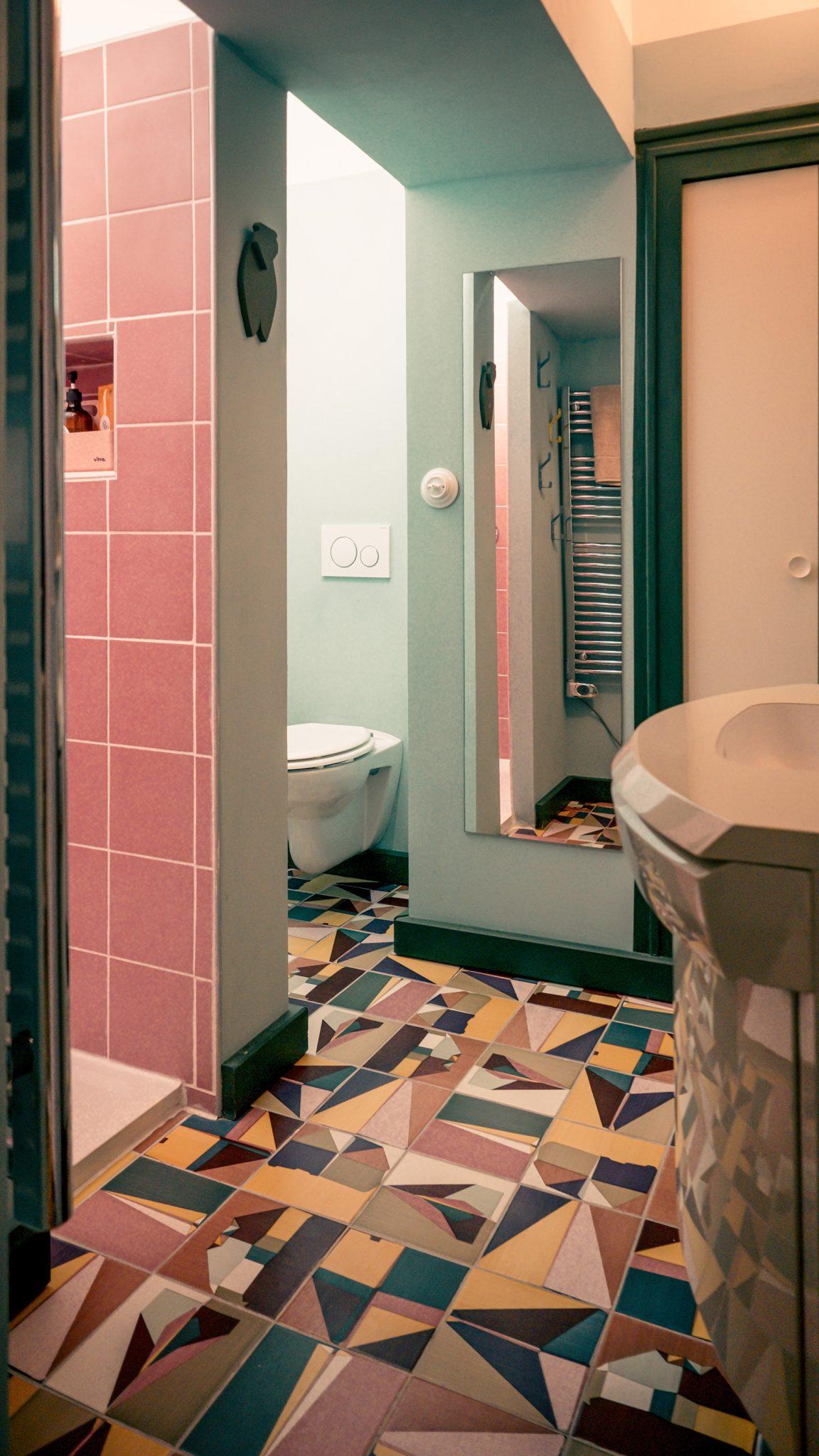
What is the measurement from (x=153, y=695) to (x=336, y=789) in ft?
3.48

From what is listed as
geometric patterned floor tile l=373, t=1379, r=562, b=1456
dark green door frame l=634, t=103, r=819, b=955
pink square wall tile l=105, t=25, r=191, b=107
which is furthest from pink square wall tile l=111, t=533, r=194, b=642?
geometric patterned floor tile l=373, t=1379, r=562, b=1456

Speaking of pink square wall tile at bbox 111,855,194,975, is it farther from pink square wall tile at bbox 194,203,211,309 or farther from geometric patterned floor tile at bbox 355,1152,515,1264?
pink square wall tile at bbox 194,203,211,309

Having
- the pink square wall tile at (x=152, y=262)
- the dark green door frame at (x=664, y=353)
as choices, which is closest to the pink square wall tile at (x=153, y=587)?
the pink square wall tile at (x=152, y=262)

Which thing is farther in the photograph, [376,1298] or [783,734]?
[376,1298]

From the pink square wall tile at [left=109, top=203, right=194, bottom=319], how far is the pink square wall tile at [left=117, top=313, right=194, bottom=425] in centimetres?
3

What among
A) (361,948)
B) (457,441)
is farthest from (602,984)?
(457,441)

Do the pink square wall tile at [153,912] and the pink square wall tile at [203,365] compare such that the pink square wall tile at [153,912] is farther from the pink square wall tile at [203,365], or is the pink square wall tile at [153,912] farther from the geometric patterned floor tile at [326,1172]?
the pink square wall tile at [203,365]

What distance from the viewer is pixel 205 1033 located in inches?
78.8

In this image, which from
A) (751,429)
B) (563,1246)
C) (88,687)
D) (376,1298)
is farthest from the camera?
(751,429)

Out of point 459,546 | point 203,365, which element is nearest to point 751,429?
point 459,546

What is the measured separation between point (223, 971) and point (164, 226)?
141cm

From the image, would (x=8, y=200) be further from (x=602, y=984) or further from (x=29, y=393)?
(x=602, y=984)

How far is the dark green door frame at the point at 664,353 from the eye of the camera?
7.61 ft

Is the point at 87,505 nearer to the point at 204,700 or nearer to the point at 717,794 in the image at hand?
the point at 204,700
